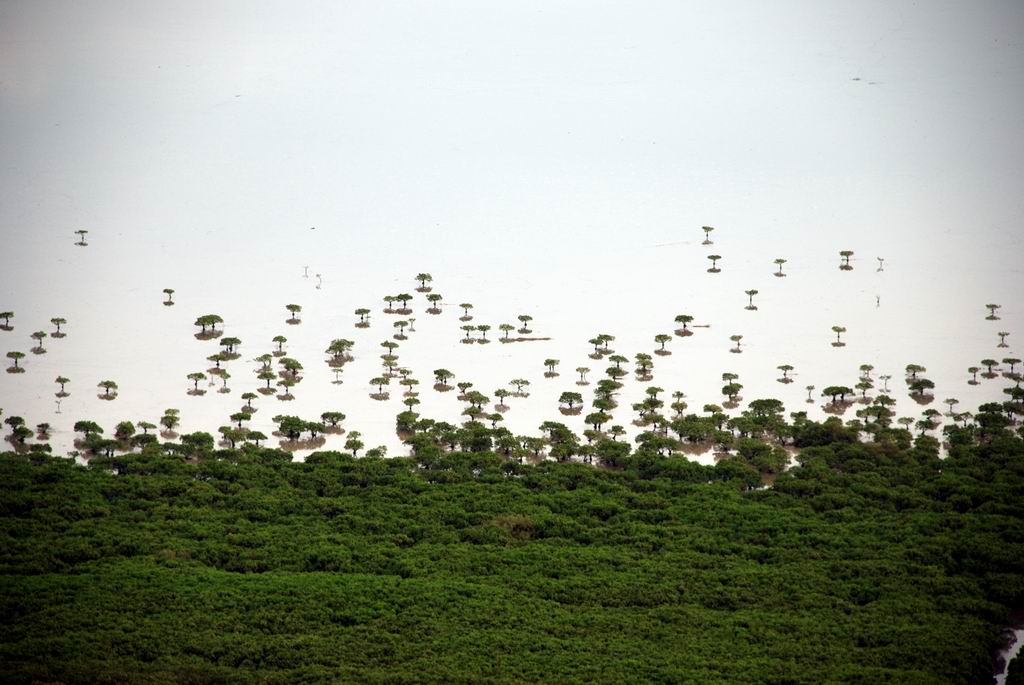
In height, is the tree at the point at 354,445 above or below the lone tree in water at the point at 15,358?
below

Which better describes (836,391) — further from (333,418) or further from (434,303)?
(333,418)

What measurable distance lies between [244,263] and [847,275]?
2301 cm

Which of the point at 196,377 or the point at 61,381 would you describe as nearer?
the point at 61,381

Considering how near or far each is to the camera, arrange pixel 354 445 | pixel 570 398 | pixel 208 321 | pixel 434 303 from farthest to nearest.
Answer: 1. pixel 434 303
2. pixel 208 321
3. pixel 570 398
4. pixel 354 445

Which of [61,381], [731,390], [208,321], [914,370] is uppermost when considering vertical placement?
[208,321]

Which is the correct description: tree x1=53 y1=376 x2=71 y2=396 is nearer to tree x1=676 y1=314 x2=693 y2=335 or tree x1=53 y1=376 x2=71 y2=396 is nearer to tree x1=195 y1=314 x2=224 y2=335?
tree x1=195 y1=314 x2=224 y2=335

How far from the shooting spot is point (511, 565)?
36.8 m

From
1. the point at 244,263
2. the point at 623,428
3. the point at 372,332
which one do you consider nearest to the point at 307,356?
the point at 372,332

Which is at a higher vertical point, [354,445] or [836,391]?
[836,391]

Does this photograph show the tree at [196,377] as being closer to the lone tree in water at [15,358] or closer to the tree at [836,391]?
the lone tree in water at [15,358]

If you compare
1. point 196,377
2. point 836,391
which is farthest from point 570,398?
point 196,377

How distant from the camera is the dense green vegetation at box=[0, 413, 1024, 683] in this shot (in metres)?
32.3

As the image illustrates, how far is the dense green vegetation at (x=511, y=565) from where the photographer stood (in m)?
32.3

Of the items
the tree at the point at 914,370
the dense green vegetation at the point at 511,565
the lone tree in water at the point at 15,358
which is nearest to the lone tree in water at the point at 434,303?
the dense green vegetation at the point at 511,565
